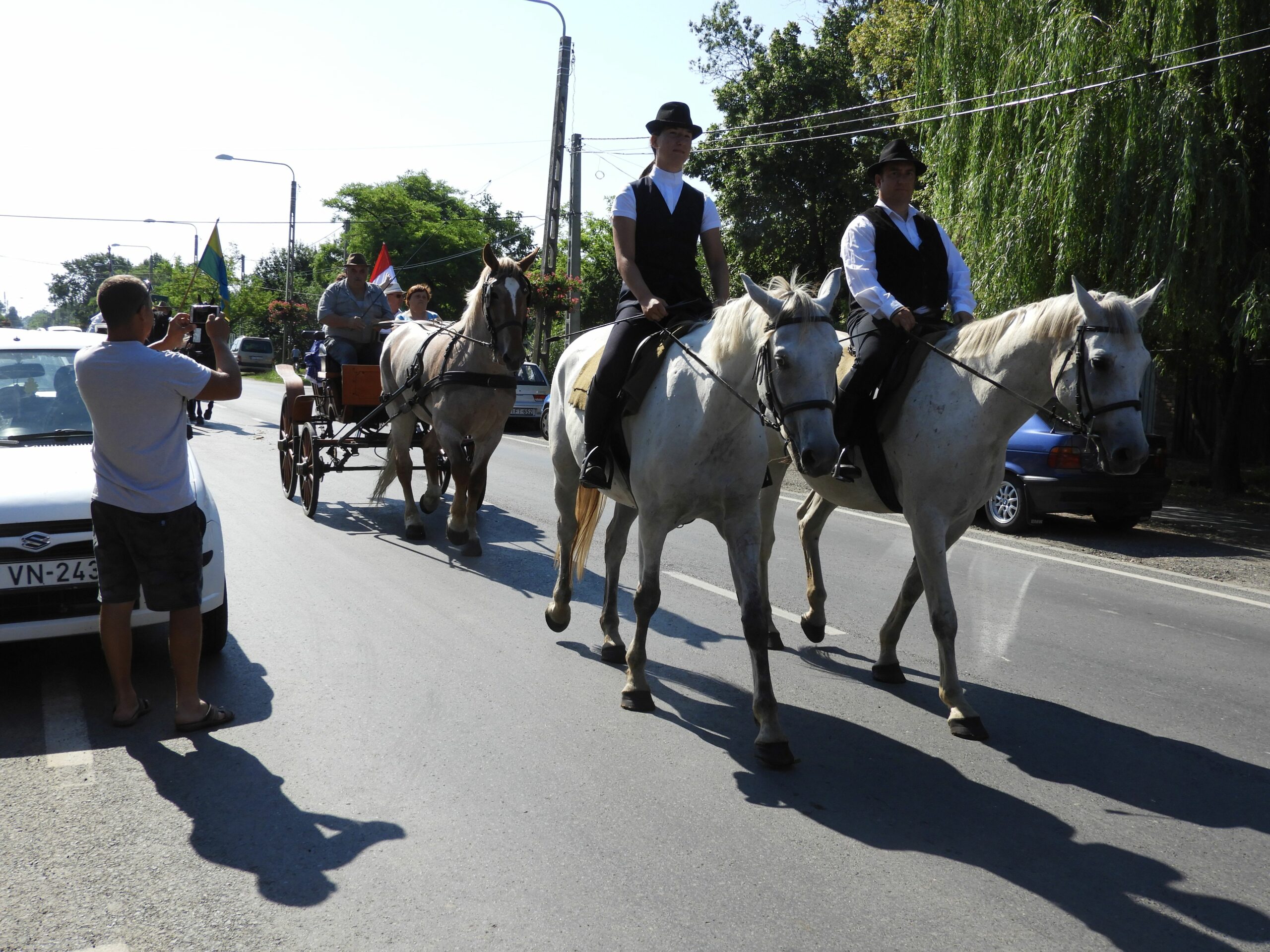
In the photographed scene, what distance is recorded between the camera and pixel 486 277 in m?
9.29

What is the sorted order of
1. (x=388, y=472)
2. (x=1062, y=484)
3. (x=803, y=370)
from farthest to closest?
(x=1062, y=484), (x=388, y=472), (x=803, y=370)

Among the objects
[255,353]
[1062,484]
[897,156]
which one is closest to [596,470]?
[897,156]

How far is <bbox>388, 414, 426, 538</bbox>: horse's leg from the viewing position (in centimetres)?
978

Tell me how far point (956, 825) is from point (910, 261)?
336cm

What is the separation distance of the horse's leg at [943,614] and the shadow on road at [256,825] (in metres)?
2.70

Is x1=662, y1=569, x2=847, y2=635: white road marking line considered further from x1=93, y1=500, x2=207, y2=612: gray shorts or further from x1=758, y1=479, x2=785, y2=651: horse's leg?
x1=93, y1=500, x2=207, y2=612: gray shorts

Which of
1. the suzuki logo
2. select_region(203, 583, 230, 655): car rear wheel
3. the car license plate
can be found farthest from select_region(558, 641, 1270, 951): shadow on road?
the suzuki logo

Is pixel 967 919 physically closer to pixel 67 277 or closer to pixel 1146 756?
pixel 1146 756

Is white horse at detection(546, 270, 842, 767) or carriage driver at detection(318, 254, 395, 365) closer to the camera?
white horse at detection(546, 270, 842, 767)

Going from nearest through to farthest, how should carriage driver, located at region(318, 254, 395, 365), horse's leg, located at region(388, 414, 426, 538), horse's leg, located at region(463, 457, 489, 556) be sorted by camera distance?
horse's leg, located at region(463, 457, 489, 556) < horse's leg, located at region(388, 414, 426, 538) < carriage driver, located at region(318, 254, 395, 365)

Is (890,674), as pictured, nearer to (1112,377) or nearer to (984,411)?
(984,411)

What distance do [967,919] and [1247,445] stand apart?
20.2 meters

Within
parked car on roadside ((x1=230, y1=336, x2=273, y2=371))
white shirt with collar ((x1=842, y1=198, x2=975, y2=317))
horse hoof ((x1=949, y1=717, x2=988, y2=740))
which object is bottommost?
parked car on roadside ((x1=230, y1=336, x2=273, y2=371))

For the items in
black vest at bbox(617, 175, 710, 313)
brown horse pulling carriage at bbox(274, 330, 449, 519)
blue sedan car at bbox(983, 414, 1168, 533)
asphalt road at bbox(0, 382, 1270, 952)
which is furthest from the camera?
blue sedan car at bbox(983, 414, 1168, 533)
